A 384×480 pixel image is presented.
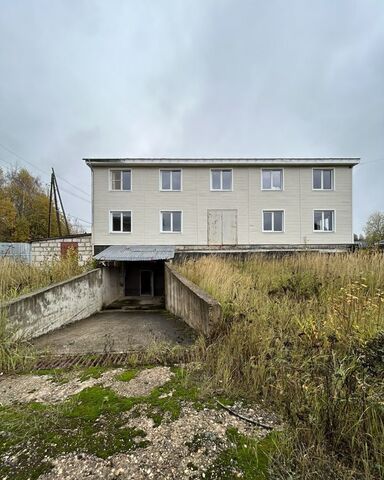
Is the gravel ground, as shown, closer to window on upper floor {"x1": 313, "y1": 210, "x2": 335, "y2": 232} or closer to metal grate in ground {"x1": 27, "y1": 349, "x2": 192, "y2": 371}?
metal grate in ground {"x1": 27, "y1": 349, "x2": 192, "y2": 371}

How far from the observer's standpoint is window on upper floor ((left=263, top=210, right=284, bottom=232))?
17.7 meters

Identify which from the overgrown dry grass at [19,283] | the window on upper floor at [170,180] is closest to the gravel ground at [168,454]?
the overgrown dry grass at [19,283]

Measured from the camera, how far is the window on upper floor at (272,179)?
17.9 m

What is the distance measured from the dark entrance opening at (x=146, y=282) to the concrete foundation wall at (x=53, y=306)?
241 inches

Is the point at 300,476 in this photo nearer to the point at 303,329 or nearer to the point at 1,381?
the point at 303,329

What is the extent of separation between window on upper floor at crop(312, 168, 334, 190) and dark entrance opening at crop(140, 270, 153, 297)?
1356cm

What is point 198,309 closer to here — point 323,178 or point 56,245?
point 56,245

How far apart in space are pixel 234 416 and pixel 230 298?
2515mm

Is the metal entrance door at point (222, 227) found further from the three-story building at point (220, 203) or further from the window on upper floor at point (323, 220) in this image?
the window on upper floor at point (323, 220)

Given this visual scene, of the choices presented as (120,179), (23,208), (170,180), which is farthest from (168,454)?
(23,208)

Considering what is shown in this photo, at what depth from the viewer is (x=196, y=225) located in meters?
17.5

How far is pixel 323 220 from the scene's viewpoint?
58.3 feet

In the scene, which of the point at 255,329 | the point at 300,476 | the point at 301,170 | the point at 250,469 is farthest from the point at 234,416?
the point at 301,170

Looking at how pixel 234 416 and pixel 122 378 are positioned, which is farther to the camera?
pixel 122 378
